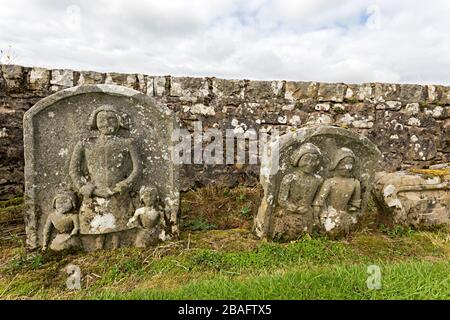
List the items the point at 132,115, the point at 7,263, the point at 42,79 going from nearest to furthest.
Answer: the point at 7,263
the point at 132,115
the point at 42,79

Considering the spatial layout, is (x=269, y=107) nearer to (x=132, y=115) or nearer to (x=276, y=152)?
(x=276, y=152)

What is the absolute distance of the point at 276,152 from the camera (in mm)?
3426

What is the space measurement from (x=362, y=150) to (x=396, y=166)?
2285 mm

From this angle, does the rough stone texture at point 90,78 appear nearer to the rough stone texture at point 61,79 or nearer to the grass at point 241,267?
the rough stone texture at point 61,79

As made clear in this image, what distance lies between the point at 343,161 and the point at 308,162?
1.39 ft

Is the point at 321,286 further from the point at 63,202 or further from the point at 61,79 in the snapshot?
the point at 61,79

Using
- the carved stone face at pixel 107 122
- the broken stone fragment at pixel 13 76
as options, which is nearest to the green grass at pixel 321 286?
the carved stone face at pixel 107 122

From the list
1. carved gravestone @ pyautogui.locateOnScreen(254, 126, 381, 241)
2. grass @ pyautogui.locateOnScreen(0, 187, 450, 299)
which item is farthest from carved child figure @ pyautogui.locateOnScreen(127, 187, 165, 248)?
carved gravestone @ pyautogui.locateOnScreen(254, 126, 381, 241)

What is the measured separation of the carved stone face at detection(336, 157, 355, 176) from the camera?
357 cm

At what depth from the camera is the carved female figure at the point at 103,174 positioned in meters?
3.20

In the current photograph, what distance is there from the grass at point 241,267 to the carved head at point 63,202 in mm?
425

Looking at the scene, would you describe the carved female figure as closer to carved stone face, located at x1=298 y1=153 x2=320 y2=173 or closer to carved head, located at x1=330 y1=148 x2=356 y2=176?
carved stone face, located at x1=298 y1=153 x2=320 y2=173

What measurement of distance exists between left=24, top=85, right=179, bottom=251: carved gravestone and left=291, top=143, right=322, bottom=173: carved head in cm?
129

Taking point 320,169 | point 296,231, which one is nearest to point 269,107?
point 320,169
